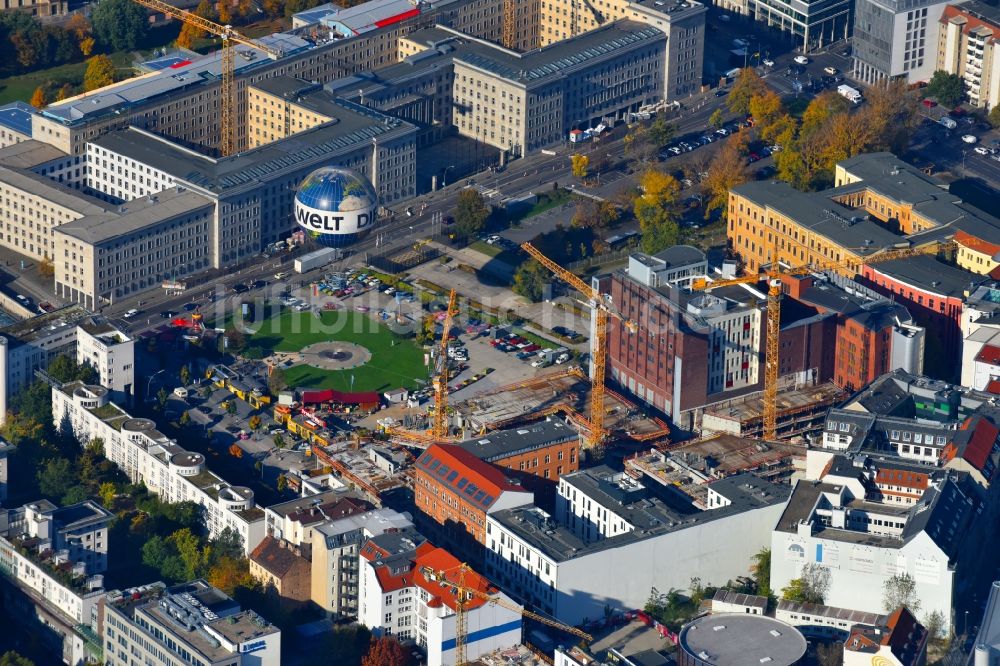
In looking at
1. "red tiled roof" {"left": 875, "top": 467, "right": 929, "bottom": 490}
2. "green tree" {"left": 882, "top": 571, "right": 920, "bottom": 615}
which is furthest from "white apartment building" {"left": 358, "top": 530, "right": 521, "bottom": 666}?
"red tiled roof" {"left": 875, "top": 467, "right": 929, "bottom": 490}

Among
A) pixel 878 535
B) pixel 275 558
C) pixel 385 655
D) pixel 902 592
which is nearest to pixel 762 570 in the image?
pixel 878 535

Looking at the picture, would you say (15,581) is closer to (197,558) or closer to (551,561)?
(197,558)

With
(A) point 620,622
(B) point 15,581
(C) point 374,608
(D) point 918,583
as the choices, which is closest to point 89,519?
(B) point 15,581

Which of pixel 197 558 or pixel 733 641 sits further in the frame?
pixel 197 558

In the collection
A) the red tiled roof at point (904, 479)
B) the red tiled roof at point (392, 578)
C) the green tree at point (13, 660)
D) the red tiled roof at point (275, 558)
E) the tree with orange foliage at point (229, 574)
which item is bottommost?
the green tree at point (13, 660)

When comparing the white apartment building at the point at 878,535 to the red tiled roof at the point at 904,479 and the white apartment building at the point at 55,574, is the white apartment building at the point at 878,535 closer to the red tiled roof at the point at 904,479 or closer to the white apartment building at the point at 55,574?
the red tiled roof at the point at 904,479

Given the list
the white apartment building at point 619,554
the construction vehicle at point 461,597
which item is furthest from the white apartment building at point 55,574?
the white apartment building at point 619,554

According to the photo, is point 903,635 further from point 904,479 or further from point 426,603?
point 426,603
